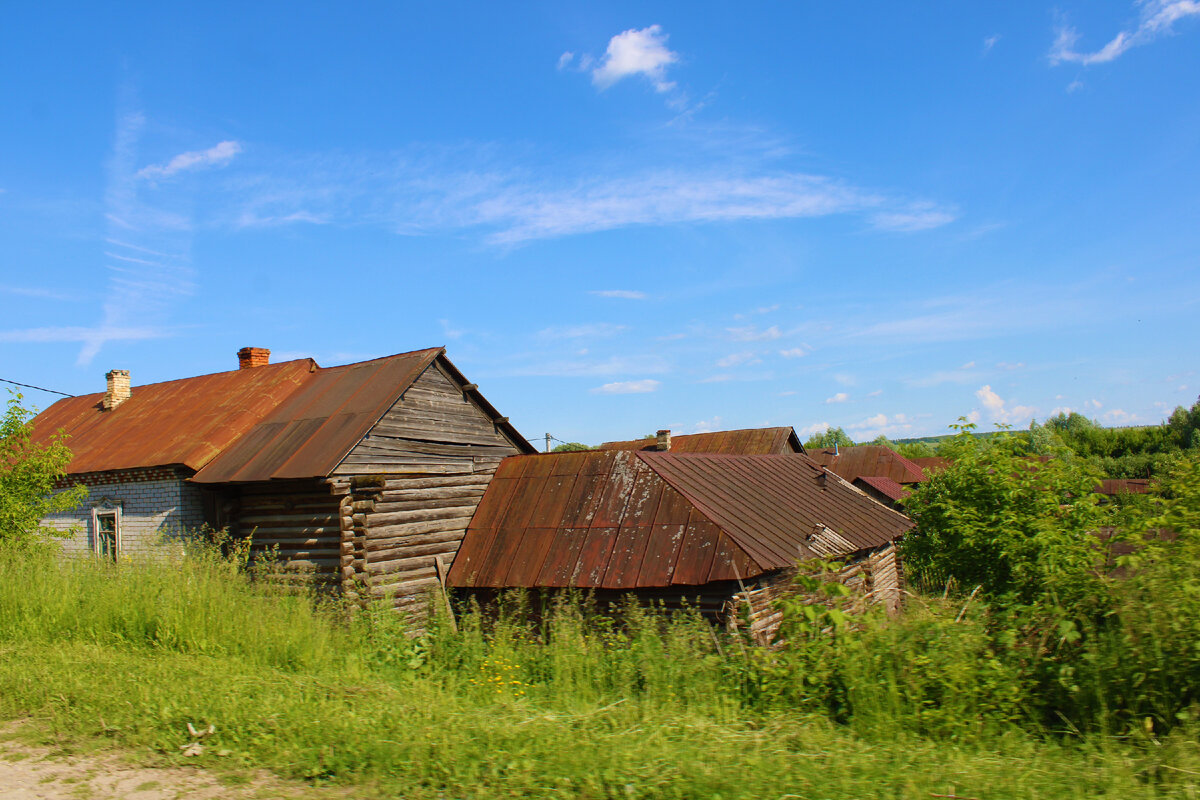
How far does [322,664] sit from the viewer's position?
7.55 meters

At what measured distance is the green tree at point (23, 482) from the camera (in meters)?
12.3

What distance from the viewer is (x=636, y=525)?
1357 cm

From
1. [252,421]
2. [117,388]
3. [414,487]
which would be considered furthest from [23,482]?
[117,388]

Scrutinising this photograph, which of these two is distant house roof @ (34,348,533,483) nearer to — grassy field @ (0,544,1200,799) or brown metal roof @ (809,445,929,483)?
grassy field @ (0,544,1200,799)

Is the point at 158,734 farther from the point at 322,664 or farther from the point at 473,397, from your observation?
the point at 473,397

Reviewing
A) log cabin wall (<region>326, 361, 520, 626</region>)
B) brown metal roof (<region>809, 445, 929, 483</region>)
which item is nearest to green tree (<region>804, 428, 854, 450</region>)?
brown metal roof (<region>809, 445, 929, 483</region>)

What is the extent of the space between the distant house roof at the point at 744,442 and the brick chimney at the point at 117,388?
21835 mm

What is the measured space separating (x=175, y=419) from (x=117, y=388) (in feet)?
15.2

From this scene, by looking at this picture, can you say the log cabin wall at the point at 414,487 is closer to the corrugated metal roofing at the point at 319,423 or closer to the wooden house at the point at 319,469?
the wooden house at the point at 319,469

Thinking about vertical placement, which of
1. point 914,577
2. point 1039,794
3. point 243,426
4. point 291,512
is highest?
point 243,426

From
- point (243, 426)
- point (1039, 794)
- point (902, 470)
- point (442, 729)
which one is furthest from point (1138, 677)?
point (902, 470)

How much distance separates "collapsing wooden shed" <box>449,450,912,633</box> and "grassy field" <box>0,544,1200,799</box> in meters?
3.90

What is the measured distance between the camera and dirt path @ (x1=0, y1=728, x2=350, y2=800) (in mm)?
4594

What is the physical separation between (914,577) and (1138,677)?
1870cm
